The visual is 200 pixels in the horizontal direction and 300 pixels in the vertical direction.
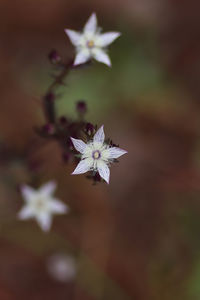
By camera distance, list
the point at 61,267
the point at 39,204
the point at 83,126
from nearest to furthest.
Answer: the point at 83,126, the point at 39,204, the point at 61,267

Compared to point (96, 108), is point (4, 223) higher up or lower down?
lower down

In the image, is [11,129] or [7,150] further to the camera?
[11,129]

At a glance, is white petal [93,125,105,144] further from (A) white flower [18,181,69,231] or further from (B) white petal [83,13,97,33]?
(A) white flower [18,181,69,231]

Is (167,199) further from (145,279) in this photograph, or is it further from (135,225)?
(145,279)

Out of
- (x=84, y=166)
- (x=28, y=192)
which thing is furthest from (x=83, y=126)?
(x=28, y=192)

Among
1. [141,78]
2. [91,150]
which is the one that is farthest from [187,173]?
[91,150]

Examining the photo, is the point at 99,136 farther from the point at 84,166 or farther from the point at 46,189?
the point at 46,189
